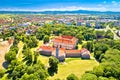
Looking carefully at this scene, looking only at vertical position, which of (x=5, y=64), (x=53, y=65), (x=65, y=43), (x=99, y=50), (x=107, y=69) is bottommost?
(x=5, y=64)

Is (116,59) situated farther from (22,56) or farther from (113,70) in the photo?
(22,56)

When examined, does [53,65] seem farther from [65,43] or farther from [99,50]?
[65,43]

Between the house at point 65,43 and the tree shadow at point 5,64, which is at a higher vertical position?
the house at point 65,43

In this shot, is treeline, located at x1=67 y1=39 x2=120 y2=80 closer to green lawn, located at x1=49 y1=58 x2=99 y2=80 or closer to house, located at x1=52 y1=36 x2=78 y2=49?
green lawn, located at x1=49 y1=58 x2=99 y2=80

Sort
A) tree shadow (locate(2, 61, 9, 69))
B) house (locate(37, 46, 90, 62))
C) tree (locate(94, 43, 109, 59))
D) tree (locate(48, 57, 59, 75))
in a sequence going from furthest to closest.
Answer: tree (locate(94, 43, 109, 59))
house (locate(37, 46, 90, 62))
tree shadow (locate(2, 61, 9, 69))
tree (locate(48, 57, 59, 75))

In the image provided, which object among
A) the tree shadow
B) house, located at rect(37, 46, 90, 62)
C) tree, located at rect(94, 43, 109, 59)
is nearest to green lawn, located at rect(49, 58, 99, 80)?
house, located at rect(37, 46, 90, 62)

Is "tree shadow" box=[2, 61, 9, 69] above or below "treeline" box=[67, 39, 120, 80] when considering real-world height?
below

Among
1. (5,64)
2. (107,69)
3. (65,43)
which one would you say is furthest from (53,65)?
(65,43)

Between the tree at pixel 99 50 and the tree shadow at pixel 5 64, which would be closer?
the tree shadow at pixel 5 64

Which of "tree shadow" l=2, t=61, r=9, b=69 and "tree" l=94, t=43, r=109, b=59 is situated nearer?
"tree shadow" l=2, t=61, r=9, b=69

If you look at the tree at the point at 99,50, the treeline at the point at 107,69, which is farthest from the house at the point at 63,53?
the treeline at the point at 107,69

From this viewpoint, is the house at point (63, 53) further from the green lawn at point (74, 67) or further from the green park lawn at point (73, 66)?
the green lawn at point (74, 67)

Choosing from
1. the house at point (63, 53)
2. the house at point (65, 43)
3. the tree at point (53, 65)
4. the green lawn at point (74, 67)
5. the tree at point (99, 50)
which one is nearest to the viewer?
the green lawn at point (74, 67)
